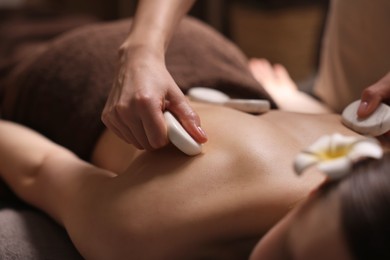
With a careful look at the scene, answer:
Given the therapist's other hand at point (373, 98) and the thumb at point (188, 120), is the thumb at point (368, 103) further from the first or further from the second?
the thumb at point (188, 120)

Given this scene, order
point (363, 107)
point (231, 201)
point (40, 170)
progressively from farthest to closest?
point (40, 170) < point (363, 107) < point (231, 201)

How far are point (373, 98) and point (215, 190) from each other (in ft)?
0.92

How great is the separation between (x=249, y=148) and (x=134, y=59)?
0.23 metres

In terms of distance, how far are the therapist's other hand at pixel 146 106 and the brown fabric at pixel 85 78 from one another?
0.69ft

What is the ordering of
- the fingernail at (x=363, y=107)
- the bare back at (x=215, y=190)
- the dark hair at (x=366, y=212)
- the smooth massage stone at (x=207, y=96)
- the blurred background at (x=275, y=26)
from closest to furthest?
the dark hair at (x=366, y=212), the bare back at (x=215, y=190), the fingernail at (x=363, y=107), the smooth massage stone at (x=207, y=96), the blurred background at (x=275, y=26)

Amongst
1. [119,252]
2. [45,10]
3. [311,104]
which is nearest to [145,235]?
[119,252]

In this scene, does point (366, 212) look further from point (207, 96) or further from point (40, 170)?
point (40, 170)

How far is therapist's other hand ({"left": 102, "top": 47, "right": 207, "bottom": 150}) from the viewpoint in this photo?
801mm

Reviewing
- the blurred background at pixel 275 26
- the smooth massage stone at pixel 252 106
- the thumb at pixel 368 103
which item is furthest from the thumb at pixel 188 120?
the blurred background at pixel 275 26

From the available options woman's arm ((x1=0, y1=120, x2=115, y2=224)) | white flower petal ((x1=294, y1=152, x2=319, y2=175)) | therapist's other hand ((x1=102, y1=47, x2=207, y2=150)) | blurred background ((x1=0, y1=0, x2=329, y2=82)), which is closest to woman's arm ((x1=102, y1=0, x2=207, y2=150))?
therapist's other hand ((x1=102, y1=47, x2=207, y2=150))

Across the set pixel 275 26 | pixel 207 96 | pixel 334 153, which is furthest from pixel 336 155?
pixel 275 26

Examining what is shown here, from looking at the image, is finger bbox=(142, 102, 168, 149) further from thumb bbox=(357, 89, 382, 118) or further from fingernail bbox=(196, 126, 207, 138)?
thumb bbox=(357, 89, 382, 118)

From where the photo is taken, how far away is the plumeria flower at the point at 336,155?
0.62 metres

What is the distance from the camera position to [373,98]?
853mm
